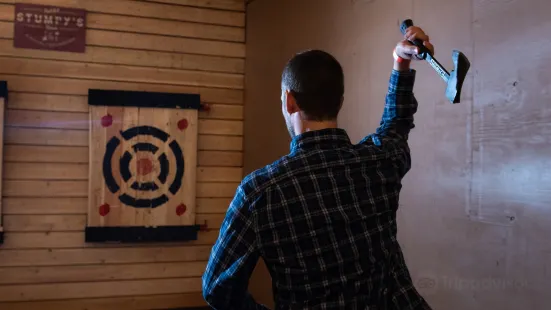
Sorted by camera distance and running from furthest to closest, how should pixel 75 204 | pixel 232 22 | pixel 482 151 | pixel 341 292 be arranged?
pixel 232 22 < pixel 75 204 < pixel 482 151 < pixel 341 292

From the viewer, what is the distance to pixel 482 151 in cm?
169

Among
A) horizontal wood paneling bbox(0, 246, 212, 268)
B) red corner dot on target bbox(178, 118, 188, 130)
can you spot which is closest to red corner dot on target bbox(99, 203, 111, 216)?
horizontal wood paneling bbox(0, 246, 212, 268)

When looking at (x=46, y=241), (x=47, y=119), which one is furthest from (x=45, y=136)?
(x=46, y=241)

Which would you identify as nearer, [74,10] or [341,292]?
[341,292]

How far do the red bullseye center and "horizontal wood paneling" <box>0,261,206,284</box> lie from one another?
1.99 feet

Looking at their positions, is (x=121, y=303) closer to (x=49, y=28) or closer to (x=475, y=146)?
(x=49, y=28)

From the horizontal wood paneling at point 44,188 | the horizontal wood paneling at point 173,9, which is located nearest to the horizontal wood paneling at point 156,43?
the horizontal wood paneling at point 173,9

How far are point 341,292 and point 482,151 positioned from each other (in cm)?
89

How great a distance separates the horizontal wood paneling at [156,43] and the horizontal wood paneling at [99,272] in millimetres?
1419

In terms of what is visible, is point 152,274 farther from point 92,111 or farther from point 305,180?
point 305,180

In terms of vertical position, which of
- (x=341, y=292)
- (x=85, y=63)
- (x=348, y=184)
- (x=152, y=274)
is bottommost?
(x=152, y=274)

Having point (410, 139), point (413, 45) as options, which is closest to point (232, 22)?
point (410, 139)

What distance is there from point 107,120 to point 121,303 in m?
1.18

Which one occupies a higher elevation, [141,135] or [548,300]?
[141,135]
